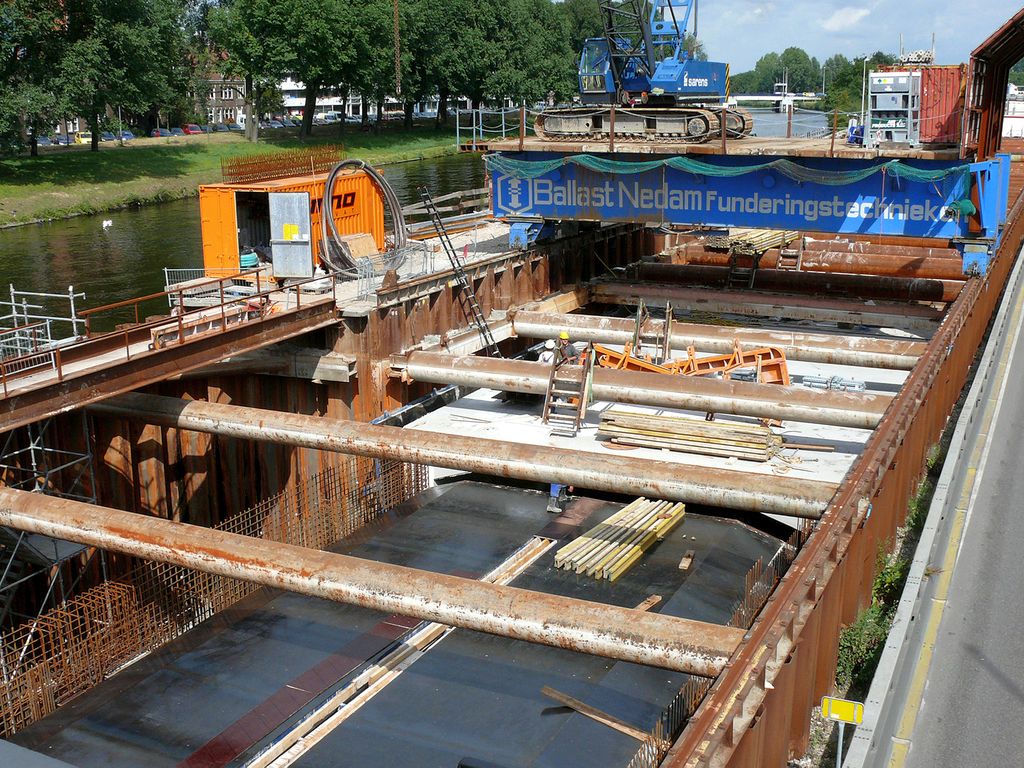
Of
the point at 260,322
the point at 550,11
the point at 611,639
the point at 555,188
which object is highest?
the point at 550,11

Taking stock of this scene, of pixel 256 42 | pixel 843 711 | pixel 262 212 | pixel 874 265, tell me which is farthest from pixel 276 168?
pixel 256 42

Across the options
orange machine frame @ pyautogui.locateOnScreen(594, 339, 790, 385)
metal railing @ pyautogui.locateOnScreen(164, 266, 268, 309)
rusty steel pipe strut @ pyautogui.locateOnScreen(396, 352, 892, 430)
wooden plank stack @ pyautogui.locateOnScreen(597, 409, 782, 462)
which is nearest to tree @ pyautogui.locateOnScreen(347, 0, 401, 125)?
metal railing @ pyautogui.locateOnScreen(164, 266, 268, 309)

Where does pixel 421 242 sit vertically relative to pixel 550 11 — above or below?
below

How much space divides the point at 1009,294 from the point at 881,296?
4.34 metres

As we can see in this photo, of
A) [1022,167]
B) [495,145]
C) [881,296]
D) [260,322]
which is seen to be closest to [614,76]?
[495,145]

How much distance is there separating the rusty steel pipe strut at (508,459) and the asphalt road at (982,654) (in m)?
2.02

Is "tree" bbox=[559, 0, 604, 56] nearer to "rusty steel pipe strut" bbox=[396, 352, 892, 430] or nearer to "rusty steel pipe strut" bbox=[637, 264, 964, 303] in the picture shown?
"rusty steel pipe strut" bbox=[637, 264, 964, 303]

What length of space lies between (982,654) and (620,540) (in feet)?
21.3

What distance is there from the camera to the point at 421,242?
94.9 feet

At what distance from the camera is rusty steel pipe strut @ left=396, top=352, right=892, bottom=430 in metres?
17.9

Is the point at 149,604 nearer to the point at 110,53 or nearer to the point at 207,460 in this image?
the point at 207,460

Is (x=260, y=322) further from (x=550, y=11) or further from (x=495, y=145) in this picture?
(x=550, y=11)

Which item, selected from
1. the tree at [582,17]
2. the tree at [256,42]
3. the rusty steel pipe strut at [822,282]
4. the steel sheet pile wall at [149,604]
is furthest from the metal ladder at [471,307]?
the tree at [582,17]

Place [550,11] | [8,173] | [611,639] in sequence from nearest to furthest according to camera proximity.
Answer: [611,639] < [8,173] < [550,11]
